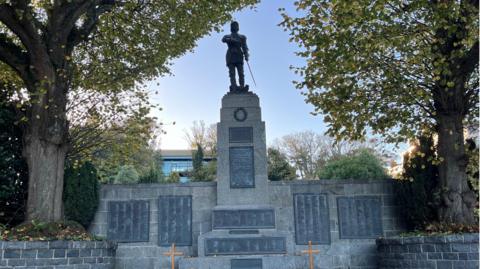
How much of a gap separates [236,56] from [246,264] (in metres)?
5.49

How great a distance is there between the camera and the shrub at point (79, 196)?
35.7 feet

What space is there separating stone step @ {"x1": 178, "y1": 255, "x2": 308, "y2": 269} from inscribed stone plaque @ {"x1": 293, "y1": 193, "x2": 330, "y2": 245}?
1.49m

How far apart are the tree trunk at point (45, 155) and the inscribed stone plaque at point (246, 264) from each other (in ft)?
13.5

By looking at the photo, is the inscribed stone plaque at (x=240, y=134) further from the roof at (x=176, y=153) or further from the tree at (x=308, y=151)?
the roof at (x=176, y=153)

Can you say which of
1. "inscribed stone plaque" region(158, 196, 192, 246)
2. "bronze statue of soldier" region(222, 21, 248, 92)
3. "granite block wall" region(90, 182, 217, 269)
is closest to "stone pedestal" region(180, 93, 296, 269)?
"bronze statue of soldier" region(222, 21, 248, 92)

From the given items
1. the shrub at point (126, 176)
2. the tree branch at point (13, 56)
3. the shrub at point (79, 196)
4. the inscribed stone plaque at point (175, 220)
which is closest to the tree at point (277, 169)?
the shrub at point (126, 176)

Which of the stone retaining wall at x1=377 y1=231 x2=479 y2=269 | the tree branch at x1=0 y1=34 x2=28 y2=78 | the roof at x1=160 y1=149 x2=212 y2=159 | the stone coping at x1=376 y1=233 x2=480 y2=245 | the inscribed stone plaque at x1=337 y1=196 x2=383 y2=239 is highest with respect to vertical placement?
the roof at x1=160 y1=149 x2=212 y2=159

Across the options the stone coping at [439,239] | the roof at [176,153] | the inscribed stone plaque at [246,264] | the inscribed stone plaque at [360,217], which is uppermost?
the roof at [176,153]

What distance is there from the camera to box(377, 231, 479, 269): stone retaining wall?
8.39 m

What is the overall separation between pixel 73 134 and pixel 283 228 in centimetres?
613

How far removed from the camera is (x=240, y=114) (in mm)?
11570

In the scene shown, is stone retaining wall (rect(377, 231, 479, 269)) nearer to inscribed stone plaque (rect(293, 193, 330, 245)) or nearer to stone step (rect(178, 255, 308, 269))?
inscribed stone plaque (rect(293, 193, 330, 245))

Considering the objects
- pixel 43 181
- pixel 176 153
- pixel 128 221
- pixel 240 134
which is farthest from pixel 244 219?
pixel 176 153

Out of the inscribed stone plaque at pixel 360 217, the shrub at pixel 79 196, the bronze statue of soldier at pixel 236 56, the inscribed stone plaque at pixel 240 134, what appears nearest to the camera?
the shrub at pixel 79 196
